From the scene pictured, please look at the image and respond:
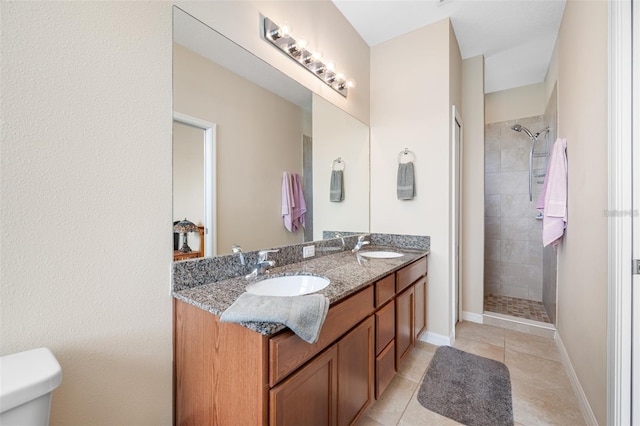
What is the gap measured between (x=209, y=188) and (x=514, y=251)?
12.4 ft

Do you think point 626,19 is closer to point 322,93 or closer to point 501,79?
point 322,93

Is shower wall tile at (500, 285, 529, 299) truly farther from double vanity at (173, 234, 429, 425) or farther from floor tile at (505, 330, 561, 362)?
double vanity at (173, 234, 429, 425)

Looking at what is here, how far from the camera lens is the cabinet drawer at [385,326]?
58.2 inches

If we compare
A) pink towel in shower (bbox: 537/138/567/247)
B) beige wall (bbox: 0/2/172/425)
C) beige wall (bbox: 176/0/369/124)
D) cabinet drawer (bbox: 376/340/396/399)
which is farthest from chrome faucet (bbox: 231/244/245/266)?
pink towel in shower (bbox: 537/138/567/247)

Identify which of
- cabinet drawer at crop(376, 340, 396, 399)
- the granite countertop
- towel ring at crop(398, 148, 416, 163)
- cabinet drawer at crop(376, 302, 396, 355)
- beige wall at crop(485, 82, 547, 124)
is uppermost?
beige wall at crop(485, 82, 547, 124)

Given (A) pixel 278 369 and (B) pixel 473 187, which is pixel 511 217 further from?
(A) pixel 278 369

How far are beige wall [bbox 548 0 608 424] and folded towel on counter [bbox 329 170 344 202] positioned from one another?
60.3 inches

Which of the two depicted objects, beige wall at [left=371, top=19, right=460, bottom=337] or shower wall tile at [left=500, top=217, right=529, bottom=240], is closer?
beige wall at [left=371, top=19, right=460, bottom=337]

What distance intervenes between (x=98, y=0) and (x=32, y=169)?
602 millimetres

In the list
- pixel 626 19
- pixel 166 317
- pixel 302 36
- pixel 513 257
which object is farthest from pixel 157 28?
pixel 513 257

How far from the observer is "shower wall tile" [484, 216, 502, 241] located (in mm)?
3539

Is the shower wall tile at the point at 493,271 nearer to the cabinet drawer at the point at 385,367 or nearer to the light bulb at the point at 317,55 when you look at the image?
the cabinet drawer at the point at 385,367

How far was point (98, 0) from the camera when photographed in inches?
34.8

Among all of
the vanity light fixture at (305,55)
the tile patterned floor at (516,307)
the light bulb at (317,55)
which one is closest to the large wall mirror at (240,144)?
the vanity light fixture at (305,55)
